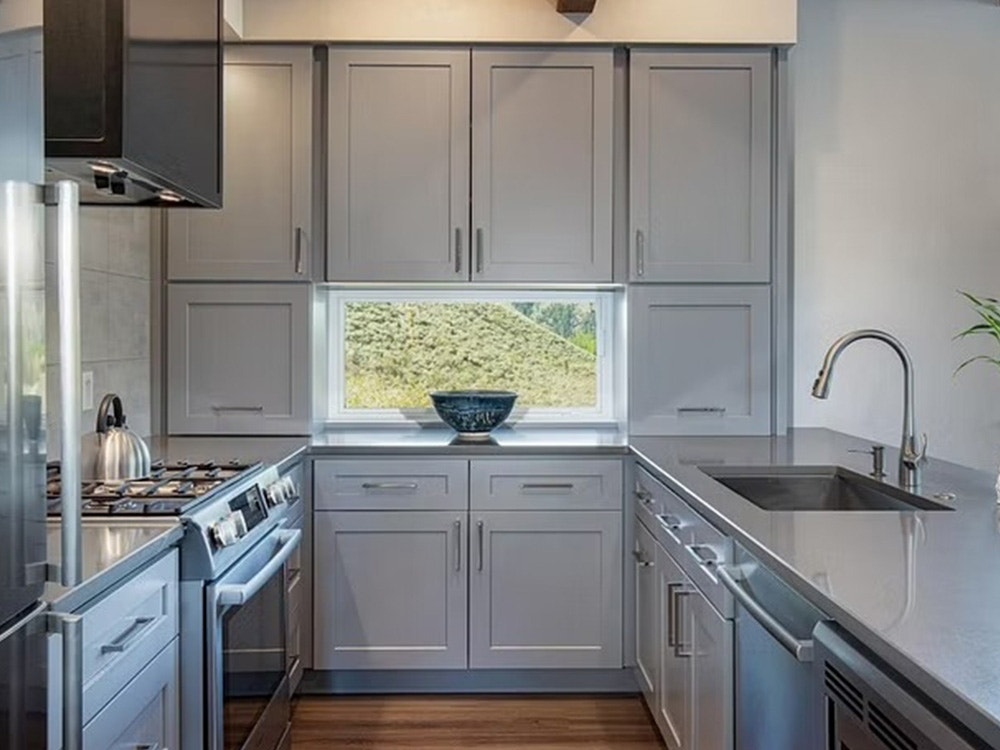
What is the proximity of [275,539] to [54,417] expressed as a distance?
642 millimetres

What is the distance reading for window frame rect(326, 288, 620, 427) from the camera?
3.52 metres

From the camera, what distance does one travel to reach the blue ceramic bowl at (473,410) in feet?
10.5

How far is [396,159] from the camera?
311 cm

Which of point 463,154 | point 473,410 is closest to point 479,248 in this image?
point 463,154

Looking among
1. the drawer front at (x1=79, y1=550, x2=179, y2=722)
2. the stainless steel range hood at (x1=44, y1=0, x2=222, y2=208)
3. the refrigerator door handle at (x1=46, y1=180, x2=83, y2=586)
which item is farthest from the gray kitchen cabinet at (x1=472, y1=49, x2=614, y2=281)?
the refrigerator door handle at (x1=46, y1=180, x2=83, y2=586)

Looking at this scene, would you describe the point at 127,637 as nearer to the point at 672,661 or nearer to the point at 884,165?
the point at 672,661

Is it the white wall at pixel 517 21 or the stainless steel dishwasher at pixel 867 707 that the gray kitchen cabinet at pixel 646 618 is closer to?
the stainless steel dishwasher at pixel 867 707

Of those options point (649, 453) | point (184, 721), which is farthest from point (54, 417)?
point (649, 453)

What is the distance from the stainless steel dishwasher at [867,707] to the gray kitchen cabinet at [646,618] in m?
1.37

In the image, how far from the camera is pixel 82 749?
126cm

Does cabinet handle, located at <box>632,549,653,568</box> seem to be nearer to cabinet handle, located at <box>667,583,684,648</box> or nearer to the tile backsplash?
cabinet handle, located at <box>667,583,684,648</box>

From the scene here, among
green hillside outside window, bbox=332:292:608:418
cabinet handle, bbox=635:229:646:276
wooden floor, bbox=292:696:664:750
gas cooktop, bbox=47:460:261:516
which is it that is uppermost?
cabinet handle, bbox=635:229:646:276

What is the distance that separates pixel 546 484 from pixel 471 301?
3.06ft

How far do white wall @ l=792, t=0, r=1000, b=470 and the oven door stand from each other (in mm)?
2112
